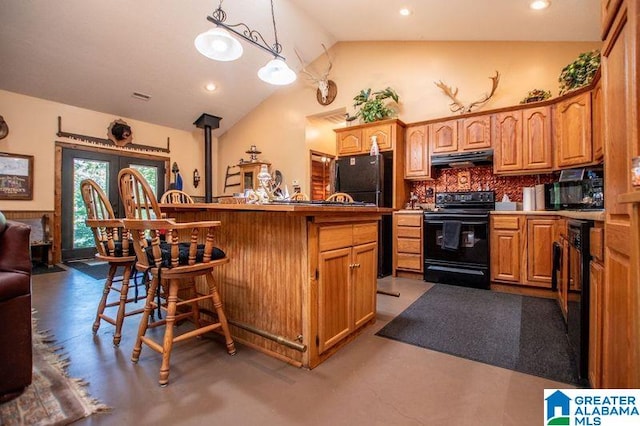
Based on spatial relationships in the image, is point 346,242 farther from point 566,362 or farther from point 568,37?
point 568,37

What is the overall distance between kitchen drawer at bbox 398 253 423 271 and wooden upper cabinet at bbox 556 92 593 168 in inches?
73.1

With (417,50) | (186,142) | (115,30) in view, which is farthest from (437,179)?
(186,142)

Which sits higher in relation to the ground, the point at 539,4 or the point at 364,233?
the point at 539,4

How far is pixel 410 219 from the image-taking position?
401 centimetres

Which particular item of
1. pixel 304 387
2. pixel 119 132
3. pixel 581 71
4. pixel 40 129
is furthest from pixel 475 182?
pixel 40 129

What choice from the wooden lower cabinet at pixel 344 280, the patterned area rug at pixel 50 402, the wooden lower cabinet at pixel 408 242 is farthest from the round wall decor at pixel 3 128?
the wooden lower cabinet at pixel 408 242

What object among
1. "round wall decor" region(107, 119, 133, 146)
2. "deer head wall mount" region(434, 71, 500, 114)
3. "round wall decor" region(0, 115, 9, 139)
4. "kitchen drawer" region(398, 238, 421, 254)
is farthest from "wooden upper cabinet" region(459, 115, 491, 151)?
"round wall decor" region(0, 115, 9, 139)

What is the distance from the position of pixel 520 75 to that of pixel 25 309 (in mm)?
5079

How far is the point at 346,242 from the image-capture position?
78.7 inches

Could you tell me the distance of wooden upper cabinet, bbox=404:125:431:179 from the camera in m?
4.20

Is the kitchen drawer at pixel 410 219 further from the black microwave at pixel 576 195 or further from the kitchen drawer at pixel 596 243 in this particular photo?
the kitchen drawer at pixel 596 243

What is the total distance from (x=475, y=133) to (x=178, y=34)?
4.37 m

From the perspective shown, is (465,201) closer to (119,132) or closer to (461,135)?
(461,135)

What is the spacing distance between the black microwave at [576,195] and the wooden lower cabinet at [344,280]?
1.91 meters
